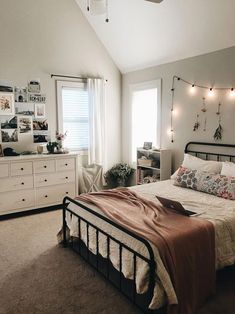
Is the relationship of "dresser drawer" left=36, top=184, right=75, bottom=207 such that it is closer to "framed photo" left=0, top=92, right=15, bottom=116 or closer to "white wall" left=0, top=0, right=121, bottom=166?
"white wall" left=0, top=0, right=121, bottom=166

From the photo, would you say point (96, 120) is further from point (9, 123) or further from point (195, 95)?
point (195, 95)

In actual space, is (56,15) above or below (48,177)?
above

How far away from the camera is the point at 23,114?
4383mm

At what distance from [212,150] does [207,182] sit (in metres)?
0.74

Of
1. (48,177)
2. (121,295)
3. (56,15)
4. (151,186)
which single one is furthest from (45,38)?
(121,295)

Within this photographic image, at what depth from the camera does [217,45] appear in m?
3.56

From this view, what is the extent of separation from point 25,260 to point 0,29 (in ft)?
10.7

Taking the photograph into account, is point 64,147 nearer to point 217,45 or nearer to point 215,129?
point 215,129

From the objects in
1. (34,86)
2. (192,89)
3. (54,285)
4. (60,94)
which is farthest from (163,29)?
(54,285)

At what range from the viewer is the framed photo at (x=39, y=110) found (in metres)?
4.49

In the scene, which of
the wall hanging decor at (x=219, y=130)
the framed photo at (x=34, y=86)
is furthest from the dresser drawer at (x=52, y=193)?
the wall hanging decor at (x=219, y=130)

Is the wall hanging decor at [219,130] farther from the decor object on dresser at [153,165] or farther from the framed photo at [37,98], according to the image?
the framed photo at [37,98]

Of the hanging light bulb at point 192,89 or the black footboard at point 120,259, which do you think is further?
the hanging light bulb at point 192,89

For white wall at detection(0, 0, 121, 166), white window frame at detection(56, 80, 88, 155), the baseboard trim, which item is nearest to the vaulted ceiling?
white wall at detection(0, 0, 121, 166)
